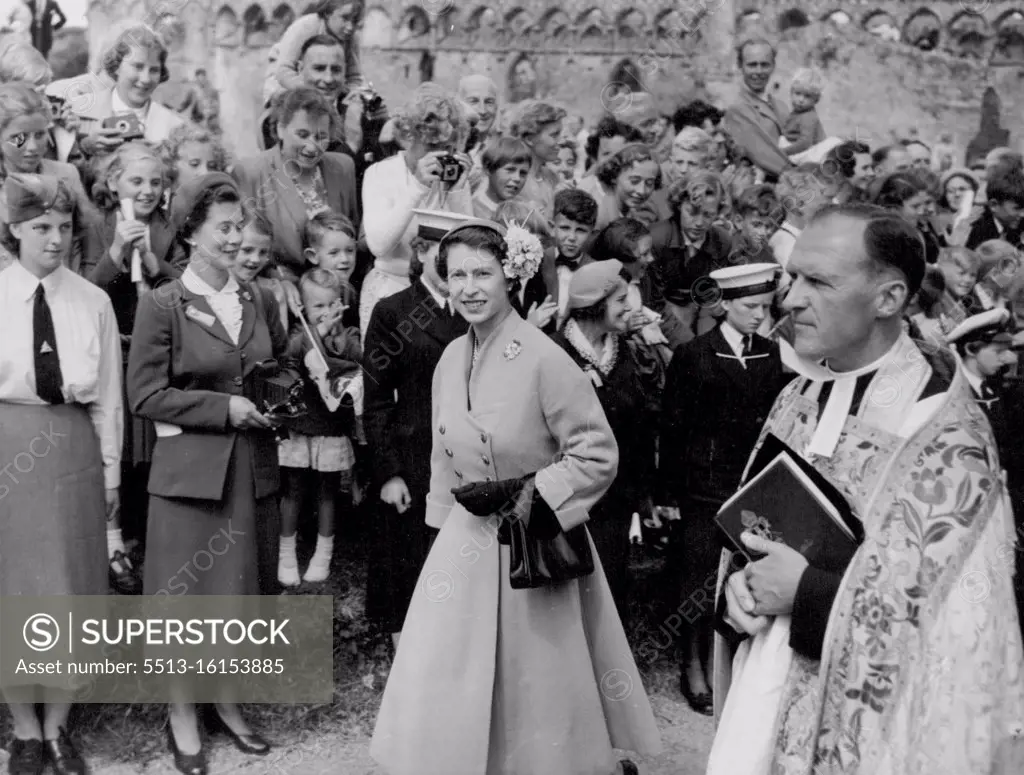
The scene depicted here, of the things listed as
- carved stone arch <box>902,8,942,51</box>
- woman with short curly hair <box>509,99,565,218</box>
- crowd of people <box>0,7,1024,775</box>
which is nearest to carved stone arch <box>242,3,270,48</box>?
crowd of people <box>0,7,1024,775</box>

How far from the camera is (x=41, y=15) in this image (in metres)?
7.48

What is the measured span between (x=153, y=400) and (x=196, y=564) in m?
0.70

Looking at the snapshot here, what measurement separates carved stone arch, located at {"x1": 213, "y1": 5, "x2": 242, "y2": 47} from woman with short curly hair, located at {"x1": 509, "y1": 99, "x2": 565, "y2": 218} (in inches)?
335

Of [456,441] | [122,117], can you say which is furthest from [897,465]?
[122,117]

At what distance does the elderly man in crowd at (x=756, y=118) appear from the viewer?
328 inches

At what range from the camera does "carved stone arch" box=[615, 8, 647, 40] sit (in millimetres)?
21030

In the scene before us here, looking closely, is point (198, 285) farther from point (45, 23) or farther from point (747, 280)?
point (45, 23)

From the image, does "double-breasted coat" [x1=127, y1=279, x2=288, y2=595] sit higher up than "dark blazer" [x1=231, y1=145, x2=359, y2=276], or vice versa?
"dark blazer" [x1=231, y1=145, x2=359, y2=276]

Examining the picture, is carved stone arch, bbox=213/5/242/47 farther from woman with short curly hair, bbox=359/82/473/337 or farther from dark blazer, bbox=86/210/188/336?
dark blazer, bbox=86/210/188/336

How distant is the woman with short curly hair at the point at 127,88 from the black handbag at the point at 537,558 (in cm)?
330

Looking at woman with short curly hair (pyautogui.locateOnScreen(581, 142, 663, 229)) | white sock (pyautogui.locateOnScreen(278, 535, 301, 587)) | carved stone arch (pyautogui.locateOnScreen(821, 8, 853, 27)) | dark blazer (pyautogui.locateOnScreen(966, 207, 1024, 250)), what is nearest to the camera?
white sock (pyautogui.locateOnScreen(278, 535, 301, 587))

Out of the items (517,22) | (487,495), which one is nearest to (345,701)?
(487,495)

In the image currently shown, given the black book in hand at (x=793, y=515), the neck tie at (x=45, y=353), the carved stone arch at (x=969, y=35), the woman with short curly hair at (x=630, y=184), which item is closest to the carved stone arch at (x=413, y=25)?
the carved stone arch at (x=969, y=35)

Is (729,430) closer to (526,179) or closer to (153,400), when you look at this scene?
(526,179)
